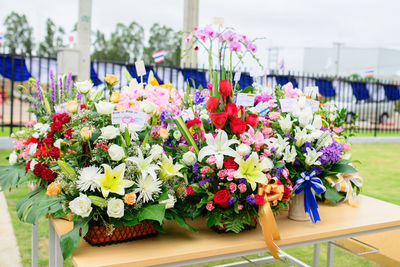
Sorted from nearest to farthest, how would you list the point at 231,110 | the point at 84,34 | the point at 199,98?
the point at 231,110 → the point at 199,98 → the point at 84,34

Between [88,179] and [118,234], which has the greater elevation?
[88,179]

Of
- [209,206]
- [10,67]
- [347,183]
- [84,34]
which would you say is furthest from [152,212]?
[10,67]

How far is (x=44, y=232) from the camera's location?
296cm

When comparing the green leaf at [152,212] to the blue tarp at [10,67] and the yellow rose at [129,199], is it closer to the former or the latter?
the yellow rose at [129,199]

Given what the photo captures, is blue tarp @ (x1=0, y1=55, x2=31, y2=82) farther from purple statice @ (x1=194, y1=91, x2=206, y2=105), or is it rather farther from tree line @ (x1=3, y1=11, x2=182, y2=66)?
tree line @ (x1=3, y1=11, x2=182, y2=66)

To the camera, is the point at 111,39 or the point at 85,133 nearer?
the point at 85,133

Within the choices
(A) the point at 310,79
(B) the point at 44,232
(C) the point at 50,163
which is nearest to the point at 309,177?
(C) the point at 50,163

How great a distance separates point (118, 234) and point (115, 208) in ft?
0.47

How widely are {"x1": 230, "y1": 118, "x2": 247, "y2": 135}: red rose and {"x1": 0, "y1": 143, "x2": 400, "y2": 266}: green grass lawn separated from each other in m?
0.65

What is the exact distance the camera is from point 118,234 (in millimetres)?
1184

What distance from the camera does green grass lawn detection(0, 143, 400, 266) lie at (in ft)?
8.53

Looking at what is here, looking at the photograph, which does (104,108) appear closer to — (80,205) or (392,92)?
(80,205)

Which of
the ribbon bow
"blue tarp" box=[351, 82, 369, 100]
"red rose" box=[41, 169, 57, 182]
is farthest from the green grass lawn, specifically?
"blue tarp" box=[351, 82, 369, 100]

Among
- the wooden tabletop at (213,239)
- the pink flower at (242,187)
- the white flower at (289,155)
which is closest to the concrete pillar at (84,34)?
the wooden tabletop at (213,239)
